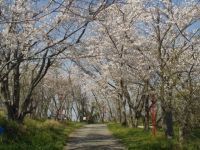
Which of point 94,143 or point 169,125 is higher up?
point 169,125

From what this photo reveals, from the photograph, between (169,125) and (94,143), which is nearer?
(94,143)

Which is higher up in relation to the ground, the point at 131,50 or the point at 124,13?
the point at 124,13

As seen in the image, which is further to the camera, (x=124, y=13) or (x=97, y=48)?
(x=124, y=13)

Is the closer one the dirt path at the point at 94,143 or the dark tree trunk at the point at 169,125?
the dirt path at the point at 94,143

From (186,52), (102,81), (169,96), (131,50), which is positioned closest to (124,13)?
(131,50)

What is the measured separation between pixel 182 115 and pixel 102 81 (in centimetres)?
2106

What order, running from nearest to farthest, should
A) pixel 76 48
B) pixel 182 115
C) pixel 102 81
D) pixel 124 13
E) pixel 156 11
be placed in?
pixel 182 115, pixel 76 48, pixel 156 11, pixel 124 13, pixel 102 81

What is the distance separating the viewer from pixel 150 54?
Result: 25.9m

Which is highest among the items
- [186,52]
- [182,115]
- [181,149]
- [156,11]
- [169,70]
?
[156,11]

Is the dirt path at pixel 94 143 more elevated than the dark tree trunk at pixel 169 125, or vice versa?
the dark tree trunk at pixel 169 125

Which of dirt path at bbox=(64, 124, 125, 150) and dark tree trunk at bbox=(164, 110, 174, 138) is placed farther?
dark tree trunk at bbox=(164, 110, 174, 138)

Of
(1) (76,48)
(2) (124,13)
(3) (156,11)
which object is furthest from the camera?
(2) (124,13)

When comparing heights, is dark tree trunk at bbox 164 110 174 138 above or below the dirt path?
above

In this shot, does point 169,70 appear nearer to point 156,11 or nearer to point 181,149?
point 181,149
